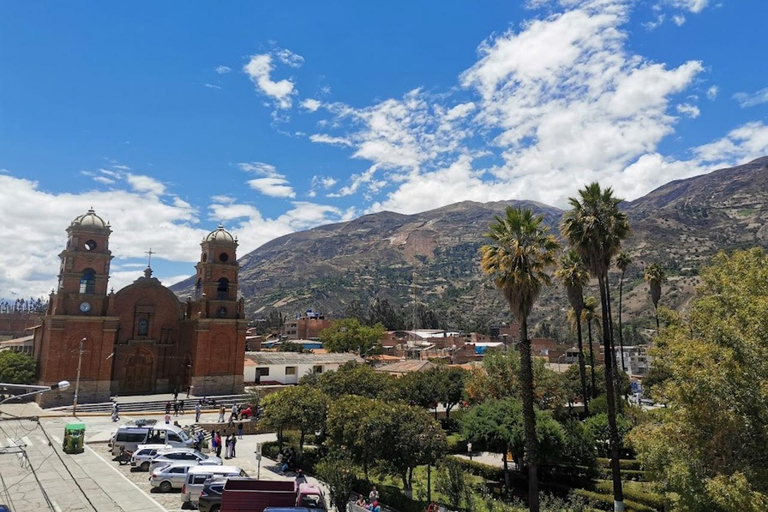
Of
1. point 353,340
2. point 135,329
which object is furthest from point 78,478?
point 353,340

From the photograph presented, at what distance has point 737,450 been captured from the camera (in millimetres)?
12914

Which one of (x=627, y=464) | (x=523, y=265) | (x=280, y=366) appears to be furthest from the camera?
(x=280, y=366)

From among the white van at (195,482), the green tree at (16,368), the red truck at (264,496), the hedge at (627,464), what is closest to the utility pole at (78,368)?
the green tree at (16,368)

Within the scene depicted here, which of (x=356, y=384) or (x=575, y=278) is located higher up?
(x=575, y=278)

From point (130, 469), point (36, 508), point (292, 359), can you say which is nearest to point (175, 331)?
point (292, 359)

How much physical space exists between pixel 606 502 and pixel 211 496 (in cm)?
1904

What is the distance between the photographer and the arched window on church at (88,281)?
156ft

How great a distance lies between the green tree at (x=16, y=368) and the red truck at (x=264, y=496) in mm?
36056

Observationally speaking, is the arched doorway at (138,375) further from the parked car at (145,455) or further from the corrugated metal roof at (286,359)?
the parked car at (145,455)

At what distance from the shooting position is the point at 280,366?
204ft

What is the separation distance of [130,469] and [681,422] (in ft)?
82.4

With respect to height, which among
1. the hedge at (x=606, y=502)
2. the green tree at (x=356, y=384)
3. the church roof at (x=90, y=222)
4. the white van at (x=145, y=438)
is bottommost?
the hedge at (x=606, y=502)

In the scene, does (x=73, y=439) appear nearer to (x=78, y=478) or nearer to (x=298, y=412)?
(x=78, y=478)

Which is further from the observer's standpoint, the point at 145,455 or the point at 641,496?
the point at 145,455
